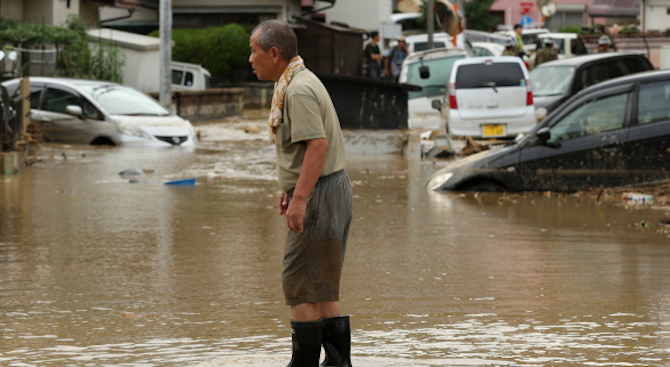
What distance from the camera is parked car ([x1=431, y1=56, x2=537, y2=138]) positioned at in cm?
2075

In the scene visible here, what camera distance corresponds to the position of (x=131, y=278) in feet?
27.5

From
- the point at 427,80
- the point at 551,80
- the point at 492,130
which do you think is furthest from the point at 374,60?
the point at 492,130

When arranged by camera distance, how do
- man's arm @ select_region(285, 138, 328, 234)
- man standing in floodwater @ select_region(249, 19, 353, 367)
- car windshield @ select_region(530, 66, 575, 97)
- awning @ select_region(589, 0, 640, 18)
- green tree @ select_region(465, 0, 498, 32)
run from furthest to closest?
1. green tree @ select_region(465, 0, 498, 32)
2. awning @ select_region(589, 0, 640, 18)
3. car windshield @ select_region(530, 66, 575, 97)
4. man standing in floodwater @ select_region(249, 19, 353, 367)
5. man's arm @ select_region(285, 138, 328, 234)

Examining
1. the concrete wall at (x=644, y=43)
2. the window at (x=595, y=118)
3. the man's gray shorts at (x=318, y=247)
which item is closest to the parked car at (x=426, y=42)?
the concrete wall at (x=644, y=43)

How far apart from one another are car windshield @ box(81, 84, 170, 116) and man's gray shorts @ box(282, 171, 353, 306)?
1701 centimetres

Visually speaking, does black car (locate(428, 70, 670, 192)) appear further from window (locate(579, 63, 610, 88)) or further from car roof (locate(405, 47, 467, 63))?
car roof (locate(405, 47, 467, 63))

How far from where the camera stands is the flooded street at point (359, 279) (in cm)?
620

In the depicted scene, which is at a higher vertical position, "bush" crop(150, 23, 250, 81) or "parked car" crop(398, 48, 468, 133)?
"bush" crop(150, 23, 250, 81)

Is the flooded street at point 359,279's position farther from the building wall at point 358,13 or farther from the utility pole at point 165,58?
the building wall at point 358,13

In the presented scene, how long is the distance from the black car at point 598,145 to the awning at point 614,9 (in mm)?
47341

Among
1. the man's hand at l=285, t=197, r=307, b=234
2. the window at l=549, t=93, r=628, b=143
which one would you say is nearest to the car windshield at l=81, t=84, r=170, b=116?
the window at l=549, t=93, r=628, b=143

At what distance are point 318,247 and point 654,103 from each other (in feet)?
27.5

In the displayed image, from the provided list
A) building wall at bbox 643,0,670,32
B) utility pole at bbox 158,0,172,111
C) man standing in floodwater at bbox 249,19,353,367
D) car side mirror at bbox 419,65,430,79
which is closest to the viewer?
man standing in floodwater at bbox 249,19,353,367

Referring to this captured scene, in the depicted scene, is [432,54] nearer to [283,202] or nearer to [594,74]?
[594,74]
